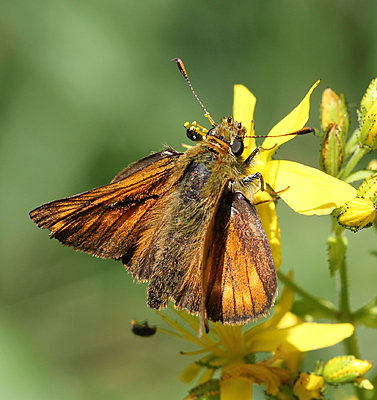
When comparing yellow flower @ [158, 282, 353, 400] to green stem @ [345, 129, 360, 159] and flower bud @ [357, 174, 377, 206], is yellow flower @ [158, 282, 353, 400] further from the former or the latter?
green stem @ [345, 129, 360, 159]

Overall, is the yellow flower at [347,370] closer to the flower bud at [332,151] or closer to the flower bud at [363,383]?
the flower bud at [363,383]

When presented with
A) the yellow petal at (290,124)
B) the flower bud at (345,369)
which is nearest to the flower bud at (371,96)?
the yellow petal at (290,124)

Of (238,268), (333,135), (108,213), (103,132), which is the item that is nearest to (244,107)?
(333,135)

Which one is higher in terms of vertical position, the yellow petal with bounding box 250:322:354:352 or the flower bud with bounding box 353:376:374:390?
the yellow petal with bounding box 250:322:354:352

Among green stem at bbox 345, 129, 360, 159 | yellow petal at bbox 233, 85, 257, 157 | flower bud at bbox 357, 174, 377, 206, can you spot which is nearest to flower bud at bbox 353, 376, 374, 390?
flower bud at bbox 357, 174, 377, 206

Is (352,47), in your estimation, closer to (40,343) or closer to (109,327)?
(109,327)

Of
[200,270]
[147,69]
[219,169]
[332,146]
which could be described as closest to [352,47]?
[147,69]

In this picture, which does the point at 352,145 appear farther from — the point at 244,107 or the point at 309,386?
the point at 309,386
